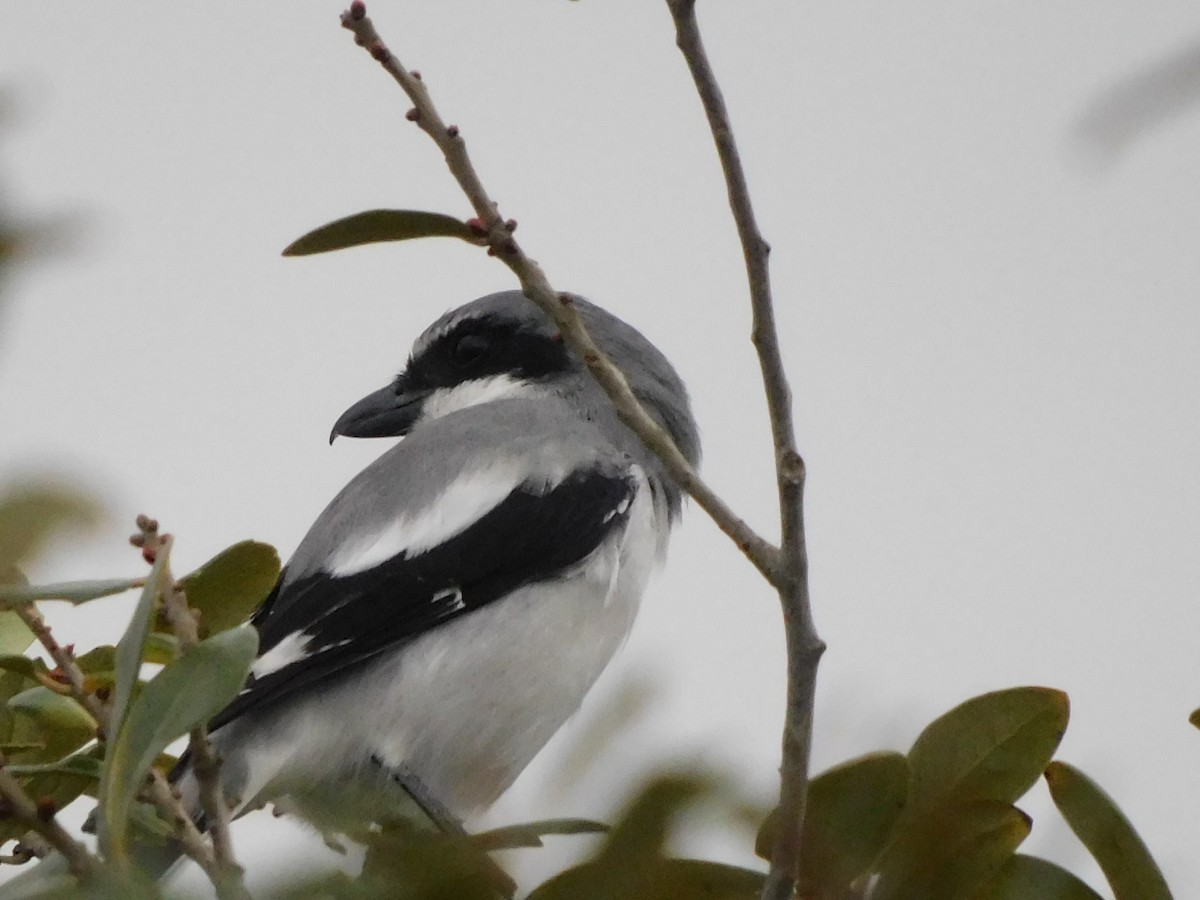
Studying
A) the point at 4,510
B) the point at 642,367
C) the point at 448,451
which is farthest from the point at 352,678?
the point at 4,510

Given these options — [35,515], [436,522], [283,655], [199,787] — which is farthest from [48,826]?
[436,522]

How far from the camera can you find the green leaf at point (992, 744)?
5.19ft

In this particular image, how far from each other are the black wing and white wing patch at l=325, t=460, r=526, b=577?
0.07ft

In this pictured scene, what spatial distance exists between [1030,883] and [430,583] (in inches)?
71.4

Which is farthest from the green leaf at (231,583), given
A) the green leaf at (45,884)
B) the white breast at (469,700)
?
the green leaf at (45,884)

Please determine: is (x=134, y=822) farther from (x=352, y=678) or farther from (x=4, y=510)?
(x=352, y=678)

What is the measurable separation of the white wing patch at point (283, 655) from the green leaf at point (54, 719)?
67 centimetres

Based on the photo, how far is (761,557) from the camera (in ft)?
5.79

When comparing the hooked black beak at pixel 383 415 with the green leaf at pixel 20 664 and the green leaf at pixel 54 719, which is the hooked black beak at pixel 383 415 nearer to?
the green leaf at pixel 54 719

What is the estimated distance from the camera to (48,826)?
1.29 m

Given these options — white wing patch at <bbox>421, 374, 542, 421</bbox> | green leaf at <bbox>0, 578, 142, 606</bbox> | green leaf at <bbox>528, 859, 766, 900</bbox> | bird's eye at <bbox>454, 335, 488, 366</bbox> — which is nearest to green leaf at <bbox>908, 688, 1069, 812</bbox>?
green leaf at <bbox>528, 859, 766, 900</bbox>

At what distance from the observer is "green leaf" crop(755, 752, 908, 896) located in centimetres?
130

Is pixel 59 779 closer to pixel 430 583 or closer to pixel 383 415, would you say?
pixel 430 583

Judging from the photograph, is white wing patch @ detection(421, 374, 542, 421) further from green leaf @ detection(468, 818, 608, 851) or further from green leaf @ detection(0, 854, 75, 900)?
green leaf @ detection(468, 818, 608, 851)
